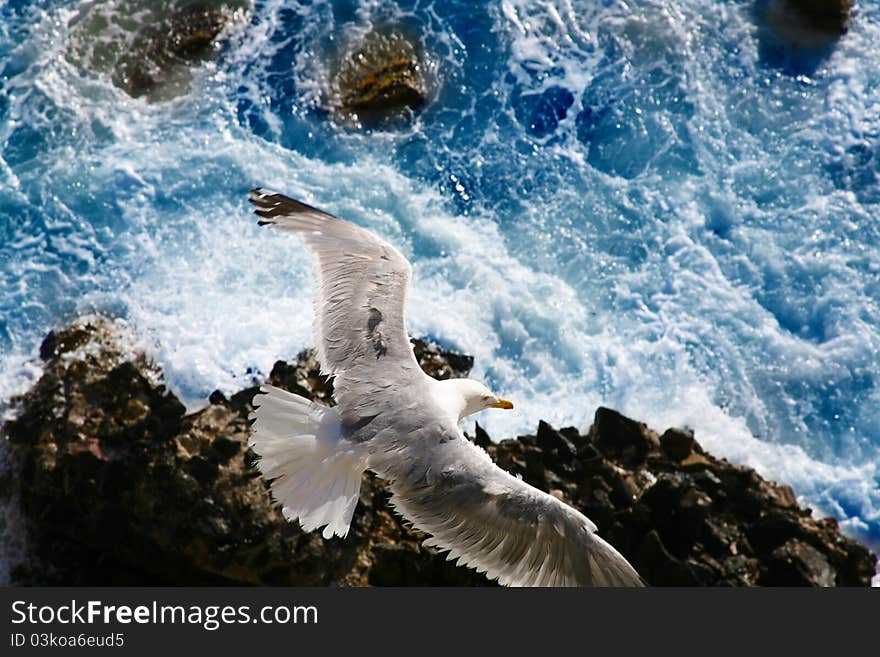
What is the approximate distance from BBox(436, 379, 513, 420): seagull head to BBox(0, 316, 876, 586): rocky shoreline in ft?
4.23

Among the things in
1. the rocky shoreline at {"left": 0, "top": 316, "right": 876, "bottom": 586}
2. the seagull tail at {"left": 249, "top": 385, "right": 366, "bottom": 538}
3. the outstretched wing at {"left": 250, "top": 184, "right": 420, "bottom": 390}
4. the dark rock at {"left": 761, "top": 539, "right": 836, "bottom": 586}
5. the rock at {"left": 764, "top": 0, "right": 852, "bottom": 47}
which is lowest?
the rocky shoreline at {"left": 0, "top": 316, "right": 876, "bottom": 586}

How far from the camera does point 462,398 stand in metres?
8.24

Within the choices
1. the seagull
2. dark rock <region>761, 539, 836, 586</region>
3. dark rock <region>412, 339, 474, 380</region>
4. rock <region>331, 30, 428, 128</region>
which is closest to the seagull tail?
the seagull

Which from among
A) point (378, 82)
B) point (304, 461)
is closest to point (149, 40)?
point (378, 82)

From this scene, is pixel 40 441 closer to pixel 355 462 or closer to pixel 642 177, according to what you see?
pixel 355 462

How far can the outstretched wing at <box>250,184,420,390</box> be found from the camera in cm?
804

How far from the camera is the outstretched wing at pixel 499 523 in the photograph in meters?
7.04

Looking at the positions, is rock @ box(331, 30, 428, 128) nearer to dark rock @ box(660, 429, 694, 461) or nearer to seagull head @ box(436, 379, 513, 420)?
dark rock @ box(660, 429, 694, 461)

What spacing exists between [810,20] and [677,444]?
23.1 feet

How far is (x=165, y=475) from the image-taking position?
348 inches

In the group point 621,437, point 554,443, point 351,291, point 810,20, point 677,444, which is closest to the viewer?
point 351,291

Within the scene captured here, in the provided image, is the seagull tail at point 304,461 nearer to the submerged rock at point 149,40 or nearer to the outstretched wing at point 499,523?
the outstretched wing at point 499,523

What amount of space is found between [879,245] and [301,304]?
258 inches

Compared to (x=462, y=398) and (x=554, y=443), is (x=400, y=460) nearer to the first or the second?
(x=462, y=398)
